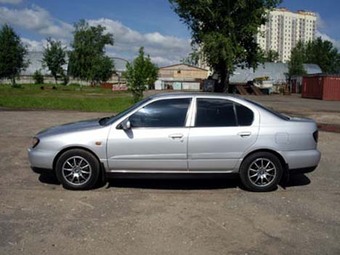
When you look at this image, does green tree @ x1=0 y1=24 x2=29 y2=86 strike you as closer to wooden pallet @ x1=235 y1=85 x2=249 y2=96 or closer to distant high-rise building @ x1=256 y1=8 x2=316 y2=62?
wooden pallet @ x1=235 y1=85 x2=249 y2=96

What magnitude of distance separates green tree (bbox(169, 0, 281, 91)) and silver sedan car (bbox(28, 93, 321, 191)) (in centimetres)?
3874

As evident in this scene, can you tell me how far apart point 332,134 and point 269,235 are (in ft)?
35.9

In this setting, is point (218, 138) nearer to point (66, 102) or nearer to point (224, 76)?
point (66, 102)

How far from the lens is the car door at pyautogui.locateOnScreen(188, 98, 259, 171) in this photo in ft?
23.2

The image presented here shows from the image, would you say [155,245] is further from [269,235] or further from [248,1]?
[248,1]

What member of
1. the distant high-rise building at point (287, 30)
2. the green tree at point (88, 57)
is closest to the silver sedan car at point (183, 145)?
the green tree at point (88, 57)

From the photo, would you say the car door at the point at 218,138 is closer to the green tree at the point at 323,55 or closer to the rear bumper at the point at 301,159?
the rear bumper at the point at 301,159

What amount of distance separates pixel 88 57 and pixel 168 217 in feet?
294

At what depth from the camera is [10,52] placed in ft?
238

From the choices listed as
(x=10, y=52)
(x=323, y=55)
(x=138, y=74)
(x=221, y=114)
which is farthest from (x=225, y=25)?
(x=323, y=55)

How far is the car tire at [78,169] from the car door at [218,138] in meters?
1.51

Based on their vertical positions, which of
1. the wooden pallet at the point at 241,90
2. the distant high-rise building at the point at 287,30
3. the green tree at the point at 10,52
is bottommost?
the wooden pallet at the point at 241,90

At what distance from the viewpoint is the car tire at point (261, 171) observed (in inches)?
283

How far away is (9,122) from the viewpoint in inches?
672
